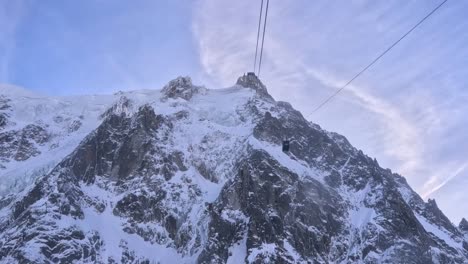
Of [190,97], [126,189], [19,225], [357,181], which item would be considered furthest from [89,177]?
[357,181]

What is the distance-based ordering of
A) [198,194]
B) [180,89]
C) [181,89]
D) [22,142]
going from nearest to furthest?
[198,194], [22,142], [180,89], [181,89]

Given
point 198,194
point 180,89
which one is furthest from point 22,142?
point 198,194

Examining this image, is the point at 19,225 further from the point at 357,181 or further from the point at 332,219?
the point at 357,181

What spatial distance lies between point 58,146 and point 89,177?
2665 centimetres

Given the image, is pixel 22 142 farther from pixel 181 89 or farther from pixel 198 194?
pixel 198 194

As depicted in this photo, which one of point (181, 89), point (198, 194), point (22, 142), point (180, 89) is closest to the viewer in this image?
point (198, 194)

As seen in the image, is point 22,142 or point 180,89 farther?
point 180,89

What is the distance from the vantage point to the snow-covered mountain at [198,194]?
11469 centimetres

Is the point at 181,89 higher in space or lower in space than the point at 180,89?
higher

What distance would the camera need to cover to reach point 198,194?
433 feet

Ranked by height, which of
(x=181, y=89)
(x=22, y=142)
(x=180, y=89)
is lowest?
(x=22, y=142)

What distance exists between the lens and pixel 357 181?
146 m

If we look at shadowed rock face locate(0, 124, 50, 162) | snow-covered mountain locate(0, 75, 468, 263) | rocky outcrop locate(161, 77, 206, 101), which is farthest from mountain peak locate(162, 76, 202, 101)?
shadowed rock face locate(0, 124, 50, 162)

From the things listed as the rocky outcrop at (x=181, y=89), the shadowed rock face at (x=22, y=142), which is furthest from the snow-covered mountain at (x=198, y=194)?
the rocky outcrop at (x=181, y=89)
